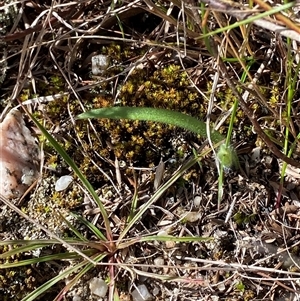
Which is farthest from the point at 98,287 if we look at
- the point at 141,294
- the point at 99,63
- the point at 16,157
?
the point at 99,63

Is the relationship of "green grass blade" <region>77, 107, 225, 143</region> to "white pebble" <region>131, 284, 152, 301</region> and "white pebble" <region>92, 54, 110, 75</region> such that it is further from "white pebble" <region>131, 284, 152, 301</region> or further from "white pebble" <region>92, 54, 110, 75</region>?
"white pebble" <region>131, 284, 152, 301</region>

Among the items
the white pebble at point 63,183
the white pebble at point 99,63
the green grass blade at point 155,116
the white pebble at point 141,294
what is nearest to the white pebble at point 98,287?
the white pebble at point 141,294

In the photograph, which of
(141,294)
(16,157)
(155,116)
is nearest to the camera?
(155,116)

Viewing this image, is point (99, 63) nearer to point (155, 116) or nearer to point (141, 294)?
point (155, 116)

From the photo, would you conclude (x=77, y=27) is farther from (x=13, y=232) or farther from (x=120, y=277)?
(x=120, y=277)

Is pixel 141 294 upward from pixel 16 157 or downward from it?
downward

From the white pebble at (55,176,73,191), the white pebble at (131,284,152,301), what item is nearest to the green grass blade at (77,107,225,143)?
the white pebble at (55,176,73,191)

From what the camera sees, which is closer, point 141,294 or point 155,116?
point 155,116
